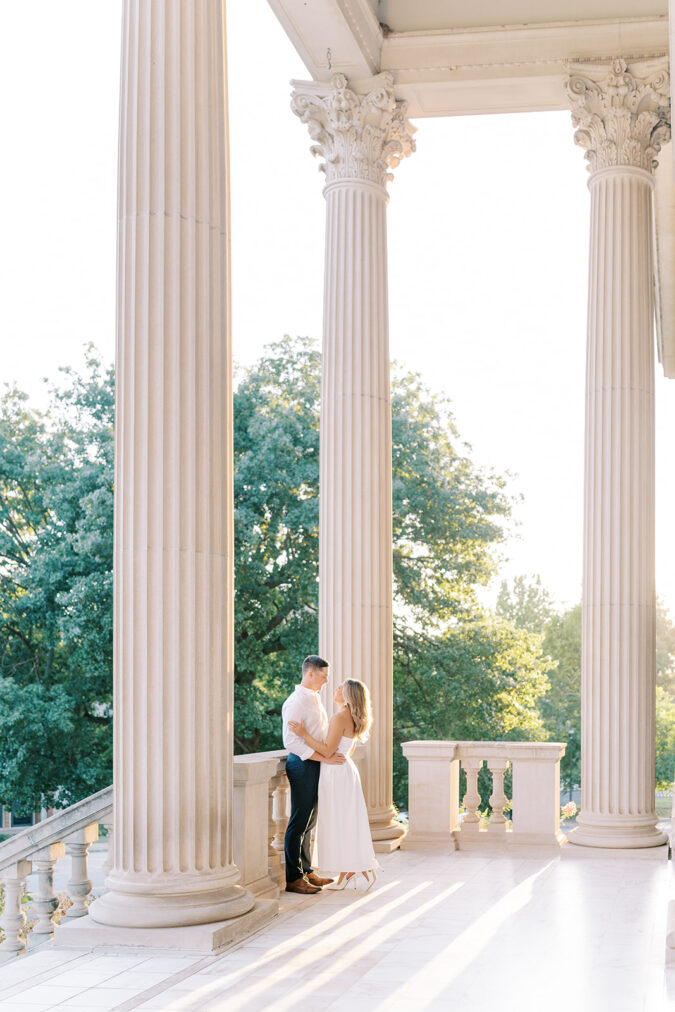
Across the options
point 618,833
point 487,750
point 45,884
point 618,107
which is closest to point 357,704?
point 45,884

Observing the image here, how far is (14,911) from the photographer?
49.3 meters

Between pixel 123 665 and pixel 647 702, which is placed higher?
pixel 123 665

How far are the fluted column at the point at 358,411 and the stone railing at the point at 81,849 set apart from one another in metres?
16.5

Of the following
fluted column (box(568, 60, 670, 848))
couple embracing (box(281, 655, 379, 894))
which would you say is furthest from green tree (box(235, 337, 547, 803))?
couple embracing (box(281, 655, 379, 894))

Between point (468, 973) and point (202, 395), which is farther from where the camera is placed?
point (202, 395)

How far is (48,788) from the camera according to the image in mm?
133125

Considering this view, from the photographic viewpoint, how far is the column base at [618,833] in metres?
67.8

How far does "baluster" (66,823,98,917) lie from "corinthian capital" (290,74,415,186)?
130ft

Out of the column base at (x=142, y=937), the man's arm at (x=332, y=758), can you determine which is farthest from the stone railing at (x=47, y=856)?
the column base at (x=142, y=937)

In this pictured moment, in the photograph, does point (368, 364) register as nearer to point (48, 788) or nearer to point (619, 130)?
point (619, 130)

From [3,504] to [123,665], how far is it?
10590 cm

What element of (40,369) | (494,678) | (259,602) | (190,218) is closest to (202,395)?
(190,218)

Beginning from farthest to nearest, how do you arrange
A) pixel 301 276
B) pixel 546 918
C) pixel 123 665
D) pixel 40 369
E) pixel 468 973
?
pixel 301 276 → pixel 40 369 → pixel 546 918 → pixel 123 665 → pixel 468 973

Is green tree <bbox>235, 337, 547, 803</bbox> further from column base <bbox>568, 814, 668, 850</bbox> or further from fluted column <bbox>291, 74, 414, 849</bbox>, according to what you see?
column base <bbox>568, 814, 668, 850</bbox>
